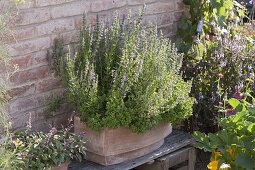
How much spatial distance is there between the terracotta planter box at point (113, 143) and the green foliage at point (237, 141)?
0.48 metres

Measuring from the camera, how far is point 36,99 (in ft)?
14.4

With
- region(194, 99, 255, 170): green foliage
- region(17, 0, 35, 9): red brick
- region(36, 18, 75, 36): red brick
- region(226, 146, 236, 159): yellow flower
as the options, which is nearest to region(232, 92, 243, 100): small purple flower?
region(194, 99, 255, 170): green foliage

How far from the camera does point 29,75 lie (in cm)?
431

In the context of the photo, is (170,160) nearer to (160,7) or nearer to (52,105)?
(52,105)

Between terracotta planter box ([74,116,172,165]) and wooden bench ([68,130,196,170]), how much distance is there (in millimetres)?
44

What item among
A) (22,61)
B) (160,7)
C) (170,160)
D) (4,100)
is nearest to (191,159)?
(170,160)

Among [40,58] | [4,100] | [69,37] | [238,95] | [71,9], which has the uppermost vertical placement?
[71,9]

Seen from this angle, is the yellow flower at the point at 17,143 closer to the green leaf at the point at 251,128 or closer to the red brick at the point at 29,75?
the red brick at the point at 29,75

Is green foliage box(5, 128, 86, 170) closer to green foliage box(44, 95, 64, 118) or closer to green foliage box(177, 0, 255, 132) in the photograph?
green foliage box(44, 95, 64, 118)

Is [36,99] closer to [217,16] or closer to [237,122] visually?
[237,122]

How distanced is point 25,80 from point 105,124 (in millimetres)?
665

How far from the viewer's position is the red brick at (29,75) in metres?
4.21

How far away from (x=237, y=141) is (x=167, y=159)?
2.83 ft

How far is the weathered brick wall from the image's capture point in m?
4.20
